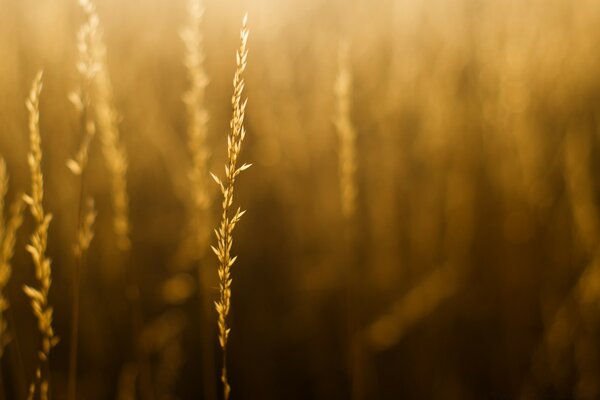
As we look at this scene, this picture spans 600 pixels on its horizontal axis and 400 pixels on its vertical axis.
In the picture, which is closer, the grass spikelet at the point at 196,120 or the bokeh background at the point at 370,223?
the grass spikelet at the point at 196,120

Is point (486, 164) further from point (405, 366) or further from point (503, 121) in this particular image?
point (405, 366)

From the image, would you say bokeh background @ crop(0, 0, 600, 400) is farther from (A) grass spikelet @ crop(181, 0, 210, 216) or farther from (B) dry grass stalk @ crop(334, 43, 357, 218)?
(A) grass spikelet @ crop(181, 0, 210, 216)

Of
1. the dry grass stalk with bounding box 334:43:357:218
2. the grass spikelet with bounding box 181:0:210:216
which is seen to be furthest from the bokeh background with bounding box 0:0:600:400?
the grass spikelet with bounding box 181:0:210:216

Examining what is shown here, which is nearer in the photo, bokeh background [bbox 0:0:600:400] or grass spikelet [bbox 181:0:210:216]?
grass spikelet [bbox 181:0:210:216]

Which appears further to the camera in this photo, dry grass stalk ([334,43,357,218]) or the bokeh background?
the bokeh background

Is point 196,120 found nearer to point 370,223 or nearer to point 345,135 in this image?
point 345,135

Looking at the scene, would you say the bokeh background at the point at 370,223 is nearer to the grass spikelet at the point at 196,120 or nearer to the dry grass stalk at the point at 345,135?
the dry grass stalk at the point at 345,135

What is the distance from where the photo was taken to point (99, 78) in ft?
3.34

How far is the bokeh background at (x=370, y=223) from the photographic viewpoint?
1465mm

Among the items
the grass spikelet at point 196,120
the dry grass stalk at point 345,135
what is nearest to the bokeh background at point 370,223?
the dry grass stalk at point 345,135

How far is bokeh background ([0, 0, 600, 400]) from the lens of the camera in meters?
1.46

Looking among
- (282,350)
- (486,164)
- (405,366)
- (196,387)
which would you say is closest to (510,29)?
(486,164)

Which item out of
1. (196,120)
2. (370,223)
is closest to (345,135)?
(196,120)

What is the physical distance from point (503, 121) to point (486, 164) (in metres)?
0.45
